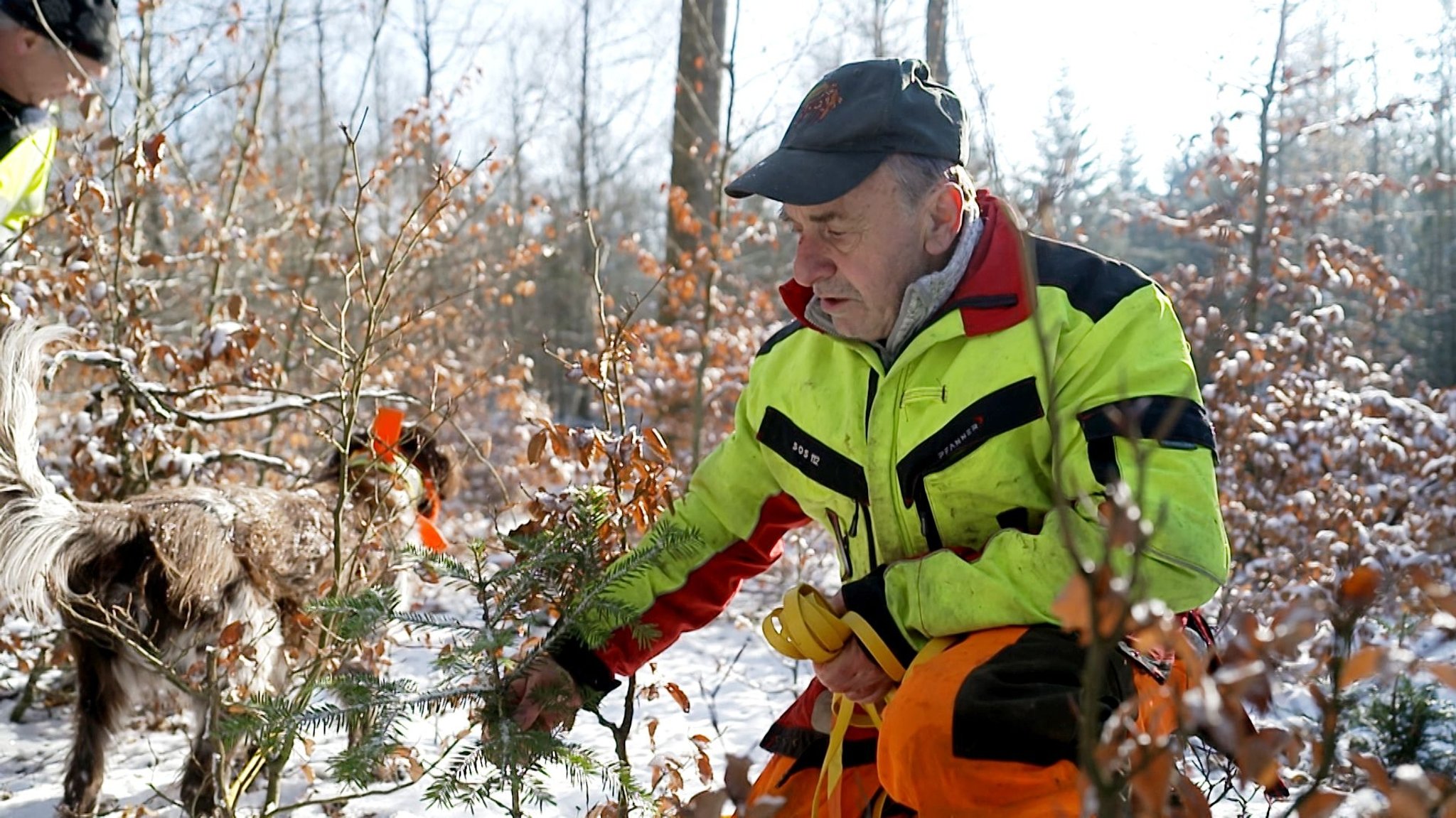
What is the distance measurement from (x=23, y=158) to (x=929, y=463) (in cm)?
355

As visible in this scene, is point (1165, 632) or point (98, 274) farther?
point (98, 274)

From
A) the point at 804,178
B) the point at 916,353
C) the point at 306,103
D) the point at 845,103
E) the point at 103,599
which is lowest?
the point at 103,599

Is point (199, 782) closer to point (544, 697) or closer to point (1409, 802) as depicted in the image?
point (544, 697)

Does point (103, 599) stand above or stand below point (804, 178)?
below

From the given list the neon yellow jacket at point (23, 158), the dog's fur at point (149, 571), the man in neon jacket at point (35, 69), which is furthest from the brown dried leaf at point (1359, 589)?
the neon yellow jacket at point (23, 158)

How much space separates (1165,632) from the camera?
841mm

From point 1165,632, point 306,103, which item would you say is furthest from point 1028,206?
point 306,103

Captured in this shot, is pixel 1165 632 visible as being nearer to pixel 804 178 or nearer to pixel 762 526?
pixel 804 178

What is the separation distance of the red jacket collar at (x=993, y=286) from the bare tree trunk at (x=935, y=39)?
385 centimetres

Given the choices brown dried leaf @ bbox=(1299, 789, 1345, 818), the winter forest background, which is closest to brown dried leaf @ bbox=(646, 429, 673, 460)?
the winter forest background

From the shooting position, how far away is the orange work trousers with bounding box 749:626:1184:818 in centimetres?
166

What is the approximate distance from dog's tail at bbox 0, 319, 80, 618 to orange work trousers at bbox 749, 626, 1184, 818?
8.69ft

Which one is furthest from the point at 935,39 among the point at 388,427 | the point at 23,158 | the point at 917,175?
the point at 23,158

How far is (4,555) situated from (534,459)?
1680 mm
